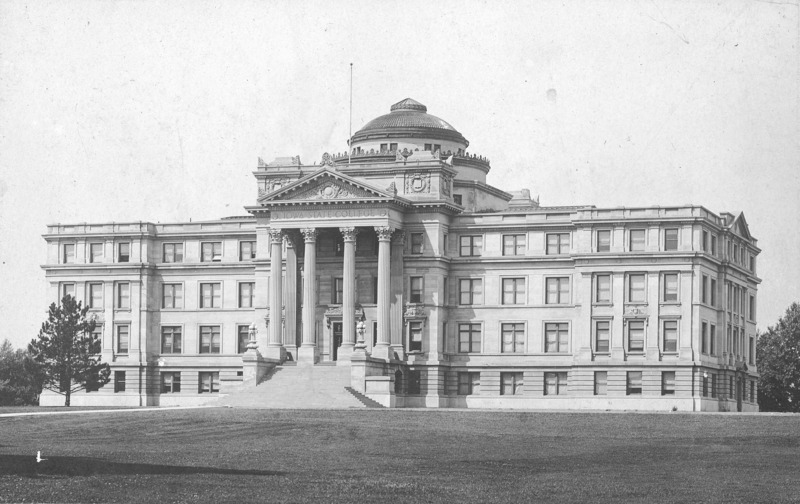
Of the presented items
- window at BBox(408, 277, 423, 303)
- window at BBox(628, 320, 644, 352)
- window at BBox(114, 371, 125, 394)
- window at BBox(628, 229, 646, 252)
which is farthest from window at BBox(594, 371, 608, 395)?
window at BBox(114, 371, 125, 394)

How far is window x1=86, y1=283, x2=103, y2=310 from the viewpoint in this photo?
115 meters

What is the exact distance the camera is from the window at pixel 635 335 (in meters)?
103

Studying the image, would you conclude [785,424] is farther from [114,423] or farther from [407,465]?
[114,423]

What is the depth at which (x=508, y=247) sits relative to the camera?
107 m

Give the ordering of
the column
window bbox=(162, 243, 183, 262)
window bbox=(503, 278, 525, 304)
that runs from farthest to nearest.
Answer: window bbox=(162, 243, 183, 262) < window bbox=(503, 278, 525, 304) < the column

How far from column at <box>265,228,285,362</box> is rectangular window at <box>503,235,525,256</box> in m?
15.1

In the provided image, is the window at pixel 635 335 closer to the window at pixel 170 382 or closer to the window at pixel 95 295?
the window at pixel 170 382

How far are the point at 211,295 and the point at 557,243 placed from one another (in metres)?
25.5

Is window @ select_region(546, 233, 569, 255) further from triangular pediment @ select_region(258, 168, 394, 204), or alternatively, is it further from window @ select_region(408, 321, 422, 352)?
triangular pediment @ select_region(258, 168, 394, 204)

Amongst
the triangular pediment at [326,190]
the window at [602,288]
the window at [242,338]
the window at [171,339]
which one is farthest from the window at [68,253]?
the window at [602,288]

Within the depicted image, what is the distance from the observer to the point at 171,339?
4528 inches

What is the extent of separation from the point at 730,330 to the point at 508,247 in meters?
16.1

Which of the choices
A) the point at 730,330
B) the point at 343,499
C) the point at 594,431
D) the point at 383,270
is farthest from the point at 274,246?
the point at 343,499

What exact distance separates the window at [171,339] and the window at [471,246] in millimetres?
21953
